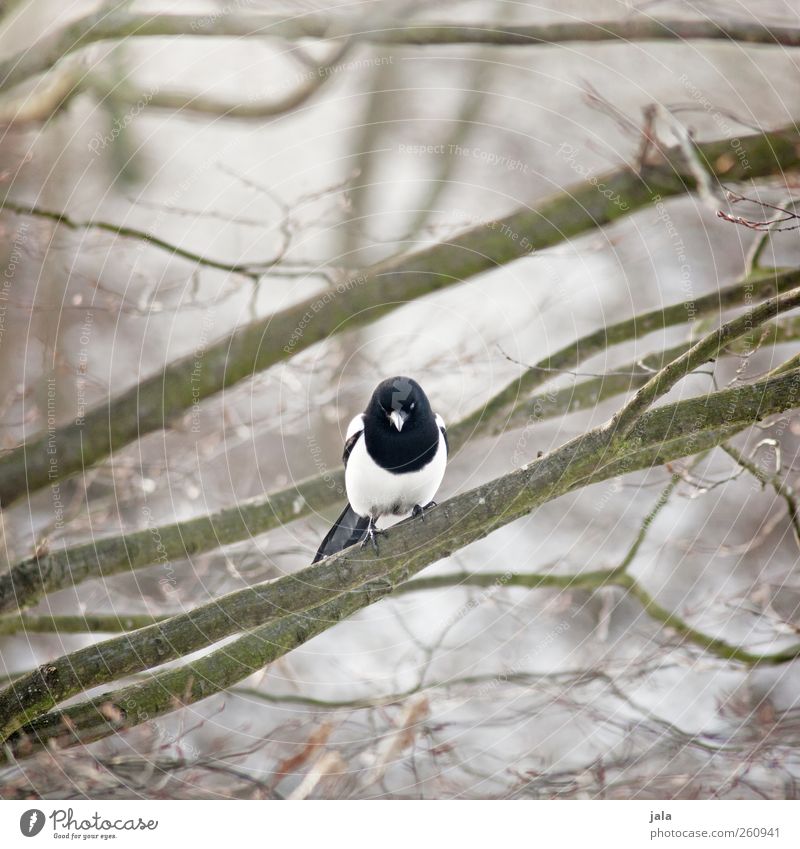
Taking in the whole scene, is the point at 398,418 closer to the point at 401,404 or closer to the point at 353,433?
the point at 401,404

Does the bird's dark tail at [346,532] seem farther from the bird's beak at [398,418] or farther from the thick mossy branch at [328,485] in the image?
the bird's beak at [398,418]

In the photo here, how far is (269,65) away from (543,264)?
0.60 m

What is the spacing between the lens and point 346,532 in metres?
1.48

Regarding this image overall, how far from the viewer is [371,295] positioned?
1468 mm

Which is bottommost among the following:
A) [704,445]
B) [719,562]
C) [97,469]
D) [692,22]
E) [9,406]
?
[719,562]

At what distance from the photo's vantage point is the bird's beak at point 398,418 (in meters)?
1.31

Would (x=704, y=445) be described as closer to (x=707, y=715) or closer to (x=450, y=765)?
(x=707, y=715)

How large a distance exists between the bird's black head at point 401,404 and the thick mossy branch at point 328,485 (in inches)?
8.9

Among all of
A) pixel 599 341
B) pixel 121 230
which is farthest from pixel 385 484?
pixel 121 230

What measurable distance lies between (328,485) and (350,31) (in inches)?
32.5

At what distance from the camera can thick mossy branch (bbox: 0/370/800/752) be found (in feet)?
3.52

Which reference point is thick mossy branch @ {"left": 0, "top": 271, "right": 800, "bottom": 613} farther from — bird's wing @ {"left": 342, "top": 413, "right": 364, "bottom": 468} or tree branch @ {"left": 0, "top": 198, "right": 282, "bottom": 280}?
tree branch @ {"left": 0, "top": 198, "right": 282, "bottom": 280}

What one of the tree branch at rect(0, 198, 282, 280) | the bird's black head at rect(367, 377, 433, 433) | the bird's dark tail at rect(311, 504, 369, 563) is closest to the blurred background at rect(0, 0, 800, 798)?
the tree branch at rect(0, 198, 282, 280)

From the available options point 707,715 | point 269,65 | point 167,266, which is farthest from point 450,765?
point 269,65
